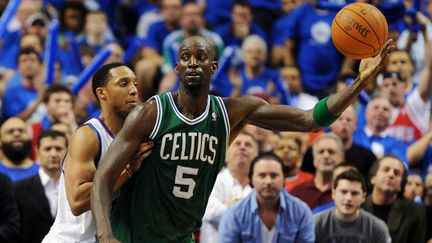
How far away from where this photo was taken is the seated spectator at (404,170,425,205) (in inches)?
385

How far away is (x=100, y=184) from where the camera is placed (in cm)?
602

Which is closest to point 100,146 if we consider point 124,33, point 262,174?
point 262,174

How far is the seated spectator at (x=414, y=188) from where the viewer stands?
9773 mm

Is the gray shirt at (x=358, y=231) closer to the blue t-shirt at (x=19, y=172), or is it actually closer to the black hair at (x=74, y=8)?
the blue t-shirt at (x=19, y=172)

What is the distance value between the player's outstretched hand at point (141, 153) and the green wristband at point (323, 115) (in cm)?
98

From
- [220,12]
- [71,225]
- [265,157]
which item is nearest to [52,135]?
[265,157]

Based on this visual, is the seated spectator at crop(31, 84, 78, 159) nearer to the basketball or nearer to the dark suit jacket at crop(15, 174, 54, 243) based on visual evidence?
the dark suit jacket at crop(15, 174, 54, 243)

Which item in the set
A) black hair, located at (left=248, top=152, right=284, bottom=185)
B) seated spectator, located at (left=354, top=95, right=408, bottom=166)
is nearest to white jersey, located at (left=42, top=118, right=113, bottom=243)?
black hair, located at (left=248, top=152, right=284, bottom=185)

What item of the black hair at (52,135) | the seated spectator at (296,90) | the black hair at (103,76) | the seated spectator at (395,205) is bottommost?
the seated spectator at (395,205)

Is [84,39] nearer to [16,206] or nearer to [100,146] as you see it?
[16,206]

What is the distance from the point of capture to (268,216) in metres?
8.77

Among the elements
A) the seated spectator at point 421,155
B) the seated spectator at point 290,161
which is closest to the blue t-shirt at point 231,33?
the seated spectator at point 421,155

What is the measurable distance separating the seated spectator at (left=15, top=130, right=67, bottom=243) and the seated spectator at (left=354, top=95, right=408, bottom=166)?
3217 mm

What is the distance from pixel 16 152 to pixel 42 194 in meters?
0.84
